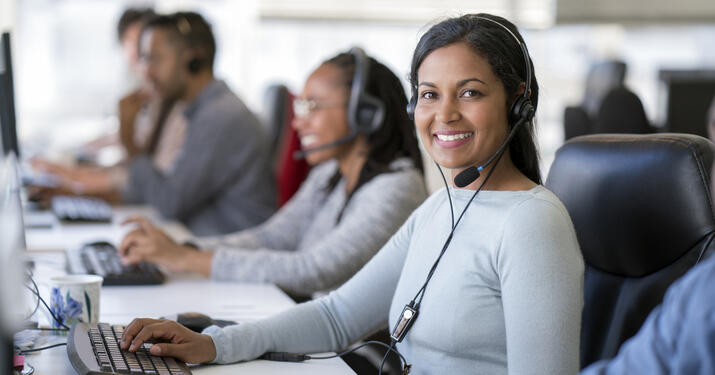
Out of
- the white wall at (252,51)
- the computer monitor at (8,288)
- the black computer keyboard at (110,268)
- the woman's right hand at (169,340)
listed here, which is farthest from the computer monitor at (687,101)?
the computer monitor at (8,288)

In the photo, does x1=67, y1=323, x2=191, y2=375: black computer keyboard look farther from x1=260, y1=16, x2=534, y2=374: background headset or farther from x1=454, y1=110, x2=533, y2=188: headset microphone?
x1=454, y1=110, x2=533, y2=188: headset microphone

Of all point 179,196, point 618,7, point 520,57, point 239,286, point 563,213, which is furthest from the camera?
point 618,7

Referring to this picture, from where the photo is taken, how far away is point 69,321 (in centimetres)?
126

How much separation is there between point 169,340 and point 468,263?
0.43 metres

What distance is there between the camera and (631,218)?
44.1 inches

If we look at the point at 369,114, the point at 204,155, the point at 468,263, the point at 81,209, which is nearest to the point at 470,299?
the point at 468,263

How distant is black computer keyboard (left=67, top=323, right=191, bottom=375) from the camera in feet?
3.27

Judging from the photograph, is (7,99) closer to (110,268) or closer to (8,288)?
(110,268)

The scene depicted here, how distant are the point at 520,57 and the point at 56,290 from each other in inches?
31.2

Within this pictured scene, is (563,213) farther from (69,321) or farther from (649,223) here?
(69,321)

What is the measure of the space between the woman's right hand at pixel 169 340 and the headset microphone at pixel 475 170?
0.42m

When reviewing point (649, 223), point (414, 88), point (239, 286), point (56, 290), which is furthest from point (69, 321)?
point (649, 223)

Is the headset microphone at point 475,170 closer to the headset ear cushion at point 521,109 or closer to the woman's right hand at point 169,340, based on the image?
the headset ear cushion at point 521,109

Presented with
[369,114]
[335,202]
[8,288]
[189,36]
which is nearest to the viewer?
[8,288]
